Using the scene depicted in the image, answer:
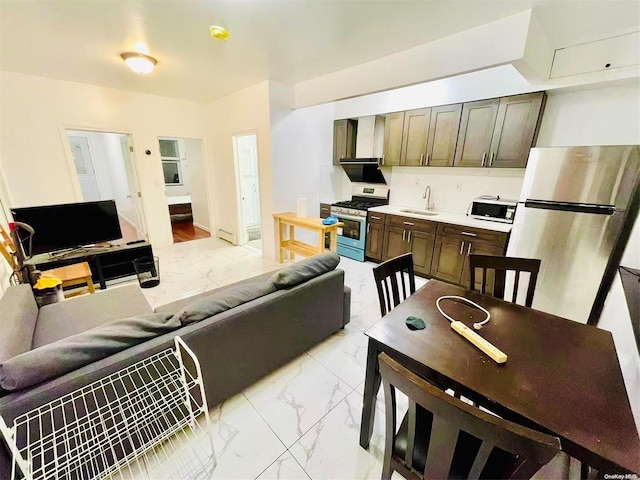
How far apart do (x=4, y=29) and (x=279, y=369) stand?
371 cm

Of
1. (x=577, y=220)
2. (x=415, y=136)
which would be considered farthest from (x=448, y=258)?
(x=415, y=136)

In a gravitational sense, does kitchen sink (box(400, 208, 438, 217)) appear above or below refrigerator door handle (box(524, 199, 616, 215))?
below

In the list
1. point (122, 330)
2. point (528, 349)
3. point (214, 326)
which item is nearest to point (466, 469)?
point (528, 349)

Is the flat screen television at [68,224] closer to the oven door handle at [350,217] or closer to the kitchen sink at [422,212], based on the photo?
the oven door handle at [350,217]

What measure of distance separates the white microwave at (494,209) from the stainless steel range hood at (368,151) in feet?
4.79

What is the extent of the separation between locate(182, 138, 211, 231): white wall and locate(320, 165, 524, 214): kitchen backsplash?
2.77 meters

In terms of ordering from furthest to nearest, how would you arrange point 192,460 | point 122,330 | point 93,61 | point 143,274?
point 143,274 → point 93,61 → point 192,460 → point 122,330

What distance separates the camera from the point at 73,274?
2.79 metres

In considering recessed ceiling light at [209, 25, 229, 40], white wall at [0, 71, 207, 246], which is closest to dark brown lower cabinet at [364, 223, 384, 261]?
recessed ceiling light at [209, 25, 229, 40]

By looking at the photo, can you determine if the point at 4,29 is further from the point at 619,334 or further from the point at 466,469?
the point at 619,334

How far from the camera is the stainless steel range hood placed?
3977 millimetres

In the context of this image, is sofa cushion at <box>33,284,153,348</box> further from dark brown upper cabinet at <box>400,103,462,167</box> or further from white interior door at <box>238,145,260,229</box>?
dark brown upper cabinet at <box>400,103,462,167</box>

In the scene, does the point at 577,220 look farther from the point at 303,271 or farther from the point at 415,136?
the point at 303,271

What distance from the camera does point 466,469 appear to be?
3.16 feet
